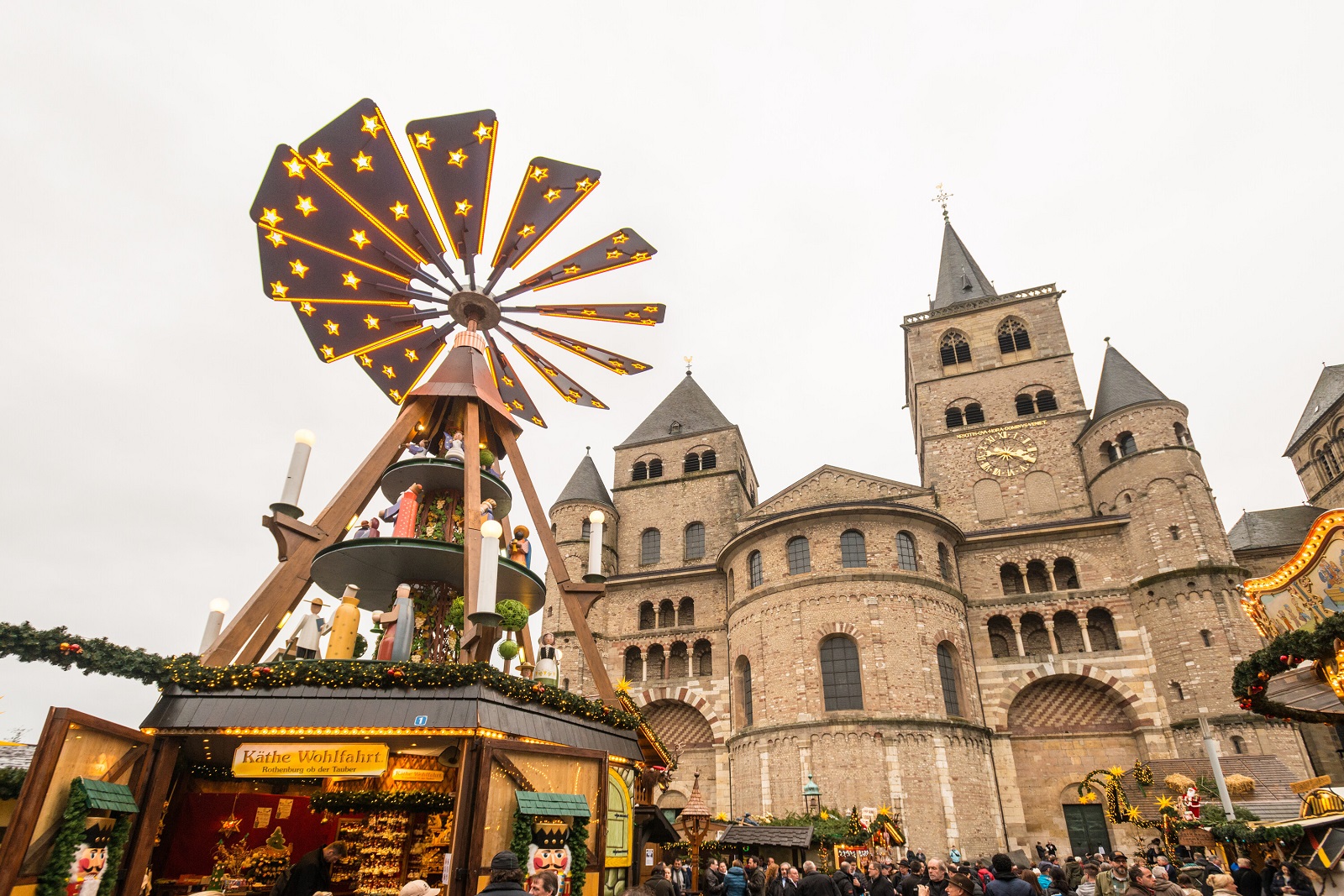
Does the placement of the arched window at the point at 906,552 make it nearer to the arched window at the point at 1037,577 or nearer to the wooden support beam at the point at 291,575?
the arched window at the point at 1037,577

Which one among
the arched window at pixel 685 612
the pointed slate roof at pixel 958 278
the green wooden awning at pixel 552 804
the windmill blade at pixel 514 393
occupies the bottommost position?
the green wooden awning at pixel 552 804

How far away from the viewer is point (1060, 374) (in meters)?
34.3

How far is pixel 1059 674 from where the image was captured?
2670 cm

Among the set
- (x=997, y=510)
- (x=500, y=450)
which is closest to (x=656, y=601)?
(x=997, y=510)

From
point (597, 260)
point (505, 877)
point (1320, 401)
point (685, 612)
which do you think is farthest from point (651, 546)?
point (1320, 401)

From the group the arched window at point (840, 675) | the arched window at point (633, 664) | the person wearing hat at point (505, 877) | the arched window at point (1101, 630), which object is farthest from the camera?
the arched window at point (633, 664)

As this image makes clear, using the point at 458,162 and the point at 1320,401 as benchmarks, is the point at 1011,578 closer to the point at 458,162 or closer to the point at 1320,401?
the point at 1320,401

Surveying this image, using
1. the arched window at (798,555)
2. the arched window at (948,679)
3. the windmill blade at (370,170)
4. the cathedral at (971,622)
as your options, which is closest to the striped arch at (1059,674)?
the cathedral at (971,622)

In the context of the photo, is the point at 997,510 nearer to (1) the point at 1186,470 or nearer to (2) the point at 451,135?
(1) the point at 1186,470

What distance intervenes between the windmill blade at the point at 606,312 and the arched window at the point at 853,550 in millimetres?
14768

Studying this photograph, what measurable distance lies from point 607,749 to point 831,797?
1412cm

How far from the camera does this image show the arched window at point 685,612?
107 ft

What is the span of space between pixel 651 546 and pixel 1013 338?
2112 cm

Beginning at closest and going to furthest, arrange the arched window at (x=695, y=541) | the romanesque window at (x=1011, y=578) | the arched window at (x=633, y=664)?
1. the romanesque window at (x=1011, y=578)
2. the arched window at (x=633, y=664)
3. the arched window at (x=695, y=541)
